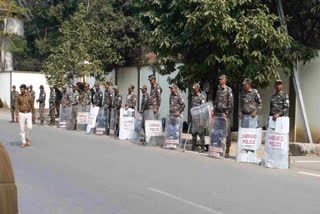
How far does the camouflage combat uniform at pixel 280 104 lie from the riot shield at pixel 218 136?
4.41ft

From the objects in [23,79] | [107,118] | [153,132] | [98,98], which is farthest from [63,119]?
[23,79]

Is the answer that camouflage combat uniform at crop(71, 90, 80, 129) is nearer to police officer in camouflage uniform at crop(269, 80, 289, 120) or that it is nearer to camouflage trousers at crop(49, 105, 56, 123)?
camouflage trousers at crop(49, 105, 56, 123)

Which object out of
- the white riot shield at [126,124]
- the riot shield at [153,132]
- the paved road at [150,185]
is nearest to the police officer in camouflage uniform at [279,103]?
the paved road at [150,185]

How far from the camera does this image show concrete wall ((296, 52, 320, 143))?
1548cm

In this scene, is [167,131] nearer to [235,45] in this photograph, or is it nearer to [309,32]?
[235,45]

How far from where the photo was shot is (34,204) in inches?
266

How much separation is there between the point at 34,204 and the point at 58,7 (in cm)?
3500

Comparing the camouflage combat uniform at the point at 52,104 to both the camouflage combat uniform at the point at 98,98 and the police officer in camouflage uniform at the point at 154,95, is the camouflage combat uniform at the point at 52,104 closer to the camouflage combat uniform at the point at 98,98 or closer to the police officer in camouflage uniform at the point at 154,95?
the camouflage combat uniform at the point at 98,98

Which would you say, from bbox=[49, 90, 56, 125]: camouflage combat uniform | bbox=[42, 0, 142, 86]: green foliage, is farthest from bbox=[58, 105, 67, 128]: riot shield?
bbox=[42, 0, 142, 86]: green foliage

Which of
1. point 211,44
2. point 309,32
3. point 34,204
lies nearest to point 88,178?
point 34,204

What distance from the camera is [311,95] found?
15.7 metres

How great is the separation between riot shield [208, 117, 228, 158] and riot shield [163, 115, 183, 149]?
186cm

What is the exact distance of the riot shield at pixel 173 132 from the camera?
1383cm

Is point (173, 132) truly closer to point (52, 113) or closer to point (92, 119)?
point (92, 119)
